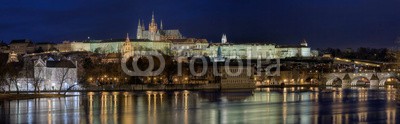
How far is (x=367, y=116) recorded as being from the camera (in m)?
29.7

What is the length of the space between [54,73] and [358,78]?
4015cm

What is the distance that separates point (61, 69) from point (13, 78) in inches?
295

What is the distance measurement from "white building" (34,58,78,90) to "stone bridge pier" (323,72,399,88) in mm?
32551

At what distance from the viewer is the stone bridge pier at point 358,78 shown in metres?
77.8

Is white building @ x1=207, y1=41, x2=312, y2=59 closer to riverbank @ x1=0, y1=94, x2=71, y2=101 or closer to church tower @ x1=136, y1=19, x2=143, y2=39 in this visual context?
church tower @ x1=136, y1=19, x2=143, y2=39

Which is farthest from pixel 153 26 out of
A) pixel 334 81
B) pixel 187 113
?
pixel 187 113

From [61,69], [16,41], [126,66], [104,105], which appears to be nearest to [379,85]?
[126,66]

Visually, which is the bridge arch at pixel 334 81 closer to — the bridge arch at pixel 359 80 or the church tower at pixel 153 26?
the bridge arch at pixel 359 80

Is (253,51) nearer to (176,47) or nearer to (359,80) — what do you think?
(176,47)

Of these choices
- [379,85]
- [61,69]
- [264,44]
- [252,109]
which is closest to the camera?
[252,109]

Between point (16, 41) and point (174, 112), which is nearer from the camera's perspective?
point (174, 112)

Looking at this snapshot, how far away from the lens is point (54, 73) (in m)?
54.6

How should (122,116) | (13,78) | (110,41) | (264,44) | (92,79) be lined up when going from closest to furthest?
(122,116)
(13,78)
(92,79)
(110,41)
(264,44)

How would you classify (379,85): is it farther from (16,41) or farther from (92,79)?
(16,41)
